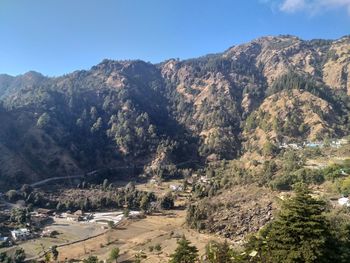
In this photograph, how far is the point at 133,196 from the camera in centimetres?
9738

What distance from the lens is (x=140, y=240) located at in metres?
69.6

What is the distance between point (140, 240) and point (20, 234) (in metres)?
24.3

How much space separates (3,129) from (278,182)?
98123mm

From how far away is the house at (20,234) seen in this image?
71800mm

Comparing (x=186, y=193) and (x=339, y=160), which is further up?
(x=339, y=160)

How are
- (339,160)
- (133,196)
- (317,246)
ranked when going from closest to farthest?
(317,246) → (339,160) → (133,196)

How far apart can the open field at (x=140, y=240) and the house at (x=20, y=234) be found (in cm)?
1071

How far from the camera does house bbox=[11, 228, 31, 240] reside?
7180 centimetres

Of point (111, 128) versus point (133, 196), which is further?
point (111, 128)

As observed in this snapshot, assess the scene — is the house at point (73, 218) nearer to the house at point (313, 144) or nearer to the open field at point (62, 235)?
the open field at point (62, 235)

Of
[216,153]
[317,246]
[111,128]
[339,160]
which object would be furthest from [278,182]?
[111,128]

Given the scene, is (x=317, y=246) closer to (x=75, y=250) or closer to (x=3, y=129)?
(x=75, y=250)

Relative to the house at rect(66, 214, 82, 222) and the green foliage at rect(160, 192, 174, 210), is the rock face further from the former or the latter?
the house at rect(66, 214, 82, 222)

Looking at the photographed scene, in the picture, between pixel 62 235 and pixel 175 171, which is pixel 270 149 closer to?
pixel 175 171
